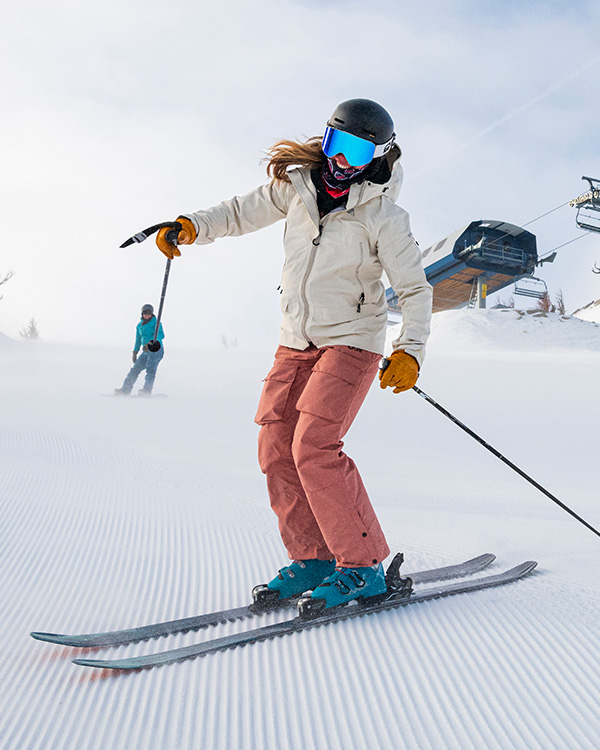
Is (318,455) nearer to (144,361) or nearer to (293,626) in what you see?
(293,626)

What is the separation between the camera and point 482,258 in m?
21.4

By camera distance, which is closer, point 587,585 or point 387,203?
point 387,203

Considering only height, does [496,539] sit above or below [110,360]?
below

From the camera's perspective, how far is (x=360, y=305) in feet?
6.44

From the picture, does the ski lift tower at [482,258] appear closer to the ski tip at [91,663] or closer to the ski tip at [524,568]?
the ski tip at [524,568]

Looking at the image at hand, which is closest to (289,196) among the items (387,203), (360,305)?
(387,203)

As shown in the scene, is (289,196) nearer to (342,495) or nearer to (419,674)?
(342,495)

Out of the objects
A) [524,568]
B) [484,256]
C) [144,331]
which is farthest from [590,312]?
[524,568]

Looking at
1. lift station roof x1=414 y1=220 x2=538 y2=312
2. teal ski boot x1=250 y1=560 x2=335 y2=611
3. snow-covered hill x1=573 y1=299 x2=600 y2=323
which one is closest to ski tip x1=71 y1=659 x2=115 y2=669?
teal ski boot x1=250 y1=560 x2=335 y2=611

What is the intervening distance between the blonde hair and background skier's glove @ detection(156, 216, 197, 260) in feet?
1.22

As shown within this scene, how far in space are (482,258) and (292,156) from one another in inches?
818

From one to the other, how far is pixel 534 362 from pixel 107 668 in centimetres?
1173

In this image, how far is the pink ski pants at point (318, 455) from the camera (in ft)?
6.06

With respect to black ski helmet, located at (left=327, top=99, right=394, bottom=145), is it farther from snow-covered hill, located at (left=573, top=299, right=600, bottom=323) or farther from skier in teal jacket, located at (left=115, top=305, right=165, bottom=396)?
snow-covered hill, located at (left=573, top=299, right=600, bottom=323)
